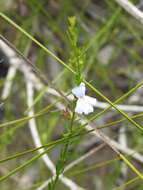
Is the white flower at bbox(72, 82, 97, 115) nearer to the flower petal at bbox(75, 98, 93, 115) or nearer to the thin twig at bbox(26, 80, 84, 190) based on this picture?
the flower petal at bbox(75, 98, 93, 115)

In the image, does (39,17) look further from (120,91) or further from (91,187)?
(91,187)

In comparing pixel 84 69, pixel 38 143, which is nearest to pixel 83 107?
pixel 38 143

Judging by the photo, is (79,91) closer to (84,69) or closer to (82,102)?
(82,102)

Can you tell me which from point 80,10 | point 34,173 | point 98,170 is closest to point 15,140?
point 34,173

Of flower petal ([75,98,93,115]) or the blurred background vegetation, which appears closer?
flower petal ([75,98,93,115])

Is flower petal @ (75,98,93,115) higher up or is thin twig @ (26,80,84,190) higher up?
thin twig @ (26,80,84,190)

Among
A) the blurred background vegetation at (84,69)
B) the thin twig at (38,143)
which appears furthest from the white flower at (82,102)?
the blurred background vegetation at (84,69)

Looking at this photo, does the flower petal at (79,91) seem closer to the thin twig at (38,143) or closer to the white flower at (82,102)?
the white flower at (82,102)

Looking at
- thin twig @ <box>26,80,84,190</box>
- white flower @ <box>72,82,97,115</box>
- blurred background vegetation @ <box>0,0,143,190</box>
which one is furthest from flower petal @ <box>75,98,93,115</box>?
blurred background vegetation @ <box>0,0,143,190</box>
